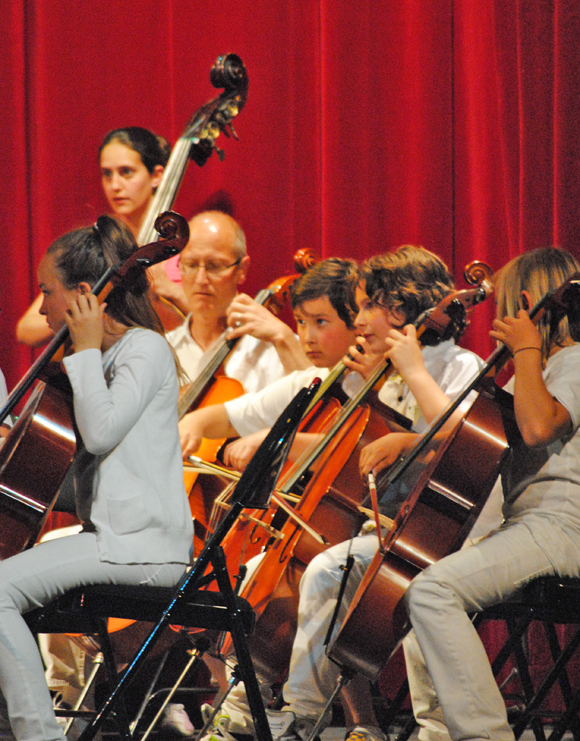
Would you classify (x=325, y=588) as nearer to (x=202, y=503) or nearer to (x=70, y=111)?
(x=202, y=503)

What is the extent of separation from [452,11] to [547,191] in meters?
0.67

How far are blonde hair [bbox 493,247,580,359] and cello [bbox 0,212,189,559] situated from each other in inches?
29.1

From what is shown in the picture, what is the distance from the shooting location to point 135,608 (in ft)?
5.14

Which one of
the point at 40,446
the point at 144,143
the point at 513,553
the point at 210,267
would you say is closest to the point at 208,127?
the point at 144,143

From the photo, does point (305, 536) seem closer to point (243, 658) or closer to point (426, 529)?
point (426, 529)

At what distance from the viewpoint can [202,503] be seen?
2516 mm

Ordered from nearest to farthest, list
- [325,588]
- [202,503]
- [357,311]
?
[325,588] → [202,503] → [357,311]

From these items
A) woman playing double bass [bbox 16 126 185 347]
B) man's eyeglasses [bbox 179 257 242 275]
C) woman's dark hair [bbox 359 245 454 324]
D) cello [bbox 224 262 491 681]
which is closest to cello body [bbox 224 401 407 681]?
cello [bbox 224 262 491 681]

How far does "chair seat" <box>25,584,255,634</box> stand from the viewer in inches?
61.3

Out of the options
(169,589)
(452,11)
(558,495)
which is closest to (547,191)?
(452,11)

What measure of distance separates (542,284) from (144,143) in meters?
1.50

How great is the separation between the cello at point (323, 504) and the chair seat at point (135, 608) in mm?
579

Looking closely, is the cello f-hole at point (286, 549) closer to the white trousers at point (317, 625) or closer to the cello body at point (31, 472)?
the white trousers at point (317, 625)

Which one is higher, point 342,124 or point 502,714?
point 342,124
